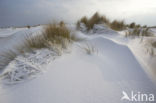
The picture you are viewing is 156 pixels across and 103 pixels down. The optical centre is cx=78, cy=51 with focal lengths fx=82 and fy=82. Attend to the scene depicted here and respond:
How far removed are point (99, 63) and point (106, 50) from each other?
60 centimetres

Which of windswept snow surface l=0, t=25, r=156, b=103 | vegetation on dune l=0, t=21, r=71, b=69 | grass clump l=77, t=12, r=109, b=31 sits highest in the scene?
grass clump l=77, t=12, r=109, b=31

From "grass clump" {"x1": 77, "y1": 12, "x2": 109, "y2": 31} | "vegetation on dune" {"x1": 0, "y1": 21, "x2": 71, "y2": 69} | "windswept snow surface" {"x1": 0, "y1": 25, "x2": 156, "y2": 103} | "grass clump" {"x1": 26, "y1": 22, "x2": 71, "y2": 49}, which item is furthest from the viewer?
"grass clump" {"x1": 77, "y1": 12, "x2": 109, "y2": 31}

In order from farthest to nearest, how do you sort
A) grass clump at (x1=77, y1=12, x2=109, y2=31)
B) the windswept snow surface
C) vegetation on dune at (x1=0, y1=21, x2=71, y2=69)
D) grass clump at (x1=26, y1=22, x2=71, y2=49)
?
grass clump at (x1=77, y1=12, x2=109, y2=31) < grass clump at (x1=26, y1=22, x2=71, y2=49) < vegetation on dune at (x1=0, y1=21, x2=71, y2=69) < the windswept snow surface

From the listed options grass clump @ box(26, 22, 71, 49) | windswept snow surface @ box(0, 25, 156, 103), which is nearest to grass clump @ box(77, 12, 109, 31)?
grass clump @ box(26, 22, 71, 49)

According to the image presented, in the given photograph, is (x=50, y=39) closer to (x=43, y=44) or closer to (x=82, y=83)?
(x=43, y=44)

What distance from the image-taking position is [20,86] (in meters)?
0.85

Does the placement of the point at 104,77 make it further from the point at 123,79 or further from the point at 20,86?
the point at 20,86

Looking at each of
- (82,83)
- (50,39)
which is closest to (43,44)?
(50,39)

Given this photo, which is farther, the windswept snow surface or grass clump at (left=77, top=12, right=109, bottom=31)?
grass clump at (left=77, top=12, right=109, bottom=31)

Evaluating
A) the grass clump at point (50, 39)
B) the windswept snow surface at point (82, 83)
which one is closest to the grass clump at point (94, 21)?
the grass clump at point (50, 39)

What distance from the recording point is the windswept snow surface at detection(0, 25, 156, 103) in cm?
74

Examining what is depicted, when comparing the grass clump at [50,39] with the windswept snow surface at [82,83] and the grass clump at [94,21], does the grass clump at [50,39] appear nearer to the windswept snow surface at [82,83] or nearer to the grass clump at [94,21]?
the windswept snow surface at [82,83]

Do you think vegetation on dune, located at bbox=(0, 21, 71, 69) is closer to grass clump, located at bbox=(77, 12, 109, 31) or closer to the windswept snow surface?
the windswept snow surface

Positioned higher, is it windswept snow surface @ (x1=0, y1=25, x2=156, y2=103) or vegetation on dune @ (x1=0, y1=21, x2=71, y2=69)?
vegetation on dune @ (x1=0, y1=21, x2=71, y2=69)
